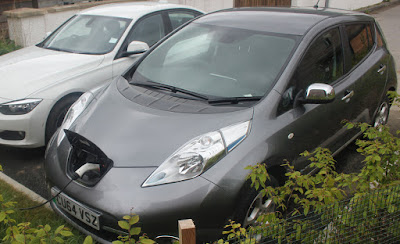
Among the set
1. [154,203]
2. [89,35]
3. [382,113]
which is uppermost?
[89,35]

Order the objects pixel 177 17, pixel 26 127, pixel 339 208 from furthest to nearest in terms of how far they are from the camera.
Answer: pixel 177 17
pixel 26 127
pixel 339 208

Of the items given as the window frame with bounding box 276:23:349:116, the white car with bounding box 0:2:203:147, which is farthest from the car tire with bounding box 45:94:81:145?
the window frame with bounding box 276:23:349:116

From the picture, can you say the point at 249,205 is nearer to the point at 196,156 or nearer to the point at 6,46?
the point at 196,156

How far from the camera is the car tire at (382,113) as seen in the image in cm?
501

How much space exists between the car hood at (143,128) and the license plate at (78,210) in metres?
0.37

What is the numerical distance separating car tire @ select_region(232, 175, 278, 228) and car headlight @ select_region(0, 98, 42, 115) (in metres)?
2.64

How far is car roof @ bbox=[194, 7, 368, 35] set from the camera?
3.89m

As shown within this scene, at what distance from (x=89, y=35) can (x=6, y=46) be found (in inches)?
157

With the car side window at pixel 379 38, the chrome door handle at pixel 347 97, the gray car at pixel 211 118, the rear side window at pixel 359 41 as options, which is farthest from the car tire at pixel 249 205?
the car side window at pixel 379 38

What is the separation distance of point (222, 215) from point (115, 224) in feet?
2.31

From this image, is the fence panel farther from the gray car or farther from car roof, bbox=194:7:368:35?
car roof, bbox=194:7:368:35

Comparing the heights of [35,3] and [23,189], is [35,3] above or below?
above

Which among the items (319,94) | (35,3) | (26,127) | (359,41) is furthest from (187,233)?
(35,3)

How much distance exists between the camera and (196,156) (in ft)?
9.75
